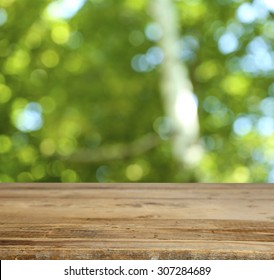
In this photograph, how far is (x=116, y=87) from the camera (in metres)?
8.44

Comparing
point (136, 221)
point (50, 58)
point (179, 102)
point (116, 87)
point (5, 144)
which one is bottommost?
point (136, 221)

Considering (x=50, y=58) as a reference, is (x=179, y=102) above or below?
below

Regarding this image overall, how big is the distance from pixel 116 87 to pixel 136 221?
7.57 meters

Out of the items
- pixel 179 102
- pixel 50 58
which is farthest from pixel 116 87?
pixel 179 102

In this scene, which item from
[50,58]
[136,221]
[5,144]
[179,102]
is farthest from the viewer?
[50,58]

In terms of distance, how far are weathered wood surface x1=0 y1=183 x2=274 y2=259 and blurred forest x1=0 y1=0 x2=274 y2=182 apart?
669 centimetres

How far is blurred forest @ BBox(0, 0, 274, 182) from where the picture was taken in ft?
26.8

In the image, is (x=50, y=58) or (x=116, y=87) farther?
(x=50, y=58)

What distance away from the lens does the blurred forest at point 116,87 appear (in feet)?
26.8

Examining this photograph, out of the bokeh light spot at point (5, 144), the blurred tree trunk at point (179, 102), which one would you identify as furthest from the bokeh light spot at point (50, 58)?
the blurred tree trunk at point (179, 102)

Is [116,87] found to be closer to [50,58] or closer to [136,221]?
[50,58]

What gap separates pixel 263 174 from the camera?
7.69 meters
